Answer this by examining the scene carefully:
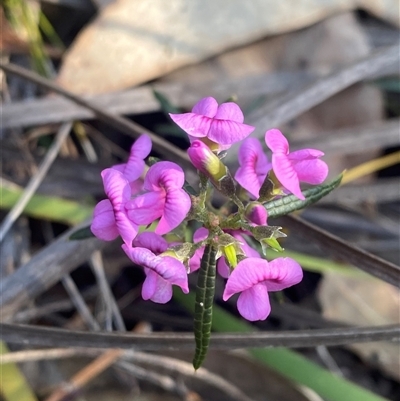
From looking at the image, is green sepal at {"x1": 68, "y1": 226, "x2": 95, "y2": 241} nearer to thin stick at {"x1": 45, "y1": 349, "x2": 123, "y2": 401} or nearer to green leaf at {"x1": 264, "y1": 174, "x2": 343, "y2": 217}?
green leaf at {"x1": 264, "y1": 174, "x2": 343, "y2": 217}

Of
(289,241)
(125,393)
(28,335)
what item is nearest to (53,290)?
(125,393)

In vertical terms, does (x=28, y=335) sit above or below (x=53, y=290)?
below

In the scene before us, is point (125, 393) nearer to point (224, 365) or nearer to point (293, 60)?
point (224, 365)

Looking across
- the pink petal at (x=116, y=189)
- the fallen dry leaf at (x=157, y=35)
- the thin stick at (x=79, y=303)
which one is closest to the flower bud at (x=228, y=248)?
the pink petal at (x=116, y=189)

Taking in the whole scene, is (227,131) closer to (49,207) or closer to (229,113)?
(229,113)

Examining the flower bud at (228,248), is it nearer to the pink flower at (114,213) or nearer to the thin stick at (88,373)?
the pink flower at (114,213)

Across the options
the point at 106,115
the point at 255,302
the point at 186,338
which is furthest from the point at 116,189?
the point at 106,115

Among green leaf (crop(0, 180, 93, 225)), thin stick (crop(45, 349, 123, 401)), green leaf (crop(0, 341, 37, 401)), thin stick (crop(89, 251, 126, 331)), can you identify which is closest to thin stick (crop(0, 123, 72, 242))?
green leaf (crop(0, 180, 93, 225))
